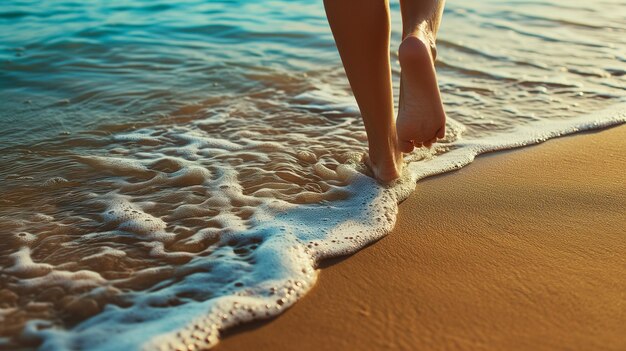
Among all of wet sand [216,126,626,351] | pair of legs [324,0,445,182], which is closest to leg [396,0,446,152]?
pair of legs [324,0,445,182]

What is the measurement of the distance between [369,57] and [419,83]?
168mm

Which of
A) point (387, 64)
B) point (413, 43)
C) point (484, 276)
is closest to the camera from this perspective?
point (484, 276)

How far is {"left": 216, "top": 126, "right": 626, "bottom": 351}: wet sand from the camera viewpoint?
5.11 feet

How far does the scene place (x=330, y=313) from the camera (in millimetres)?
1656

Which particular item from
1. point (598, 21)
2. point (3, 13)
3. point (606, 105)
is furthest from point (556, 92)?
point (3, 13)

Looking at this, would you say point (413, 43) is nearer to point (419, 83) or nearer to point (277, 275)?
point (419, 83)

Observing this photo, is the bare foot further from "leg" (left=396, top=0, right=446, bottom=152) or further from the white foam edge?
the white foam edge

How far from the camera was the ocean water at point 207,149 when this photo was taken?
173 cm

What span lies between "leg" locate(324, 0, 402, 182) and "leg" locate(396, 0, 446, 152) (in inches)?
2.9

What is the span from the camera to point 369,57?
209 cm

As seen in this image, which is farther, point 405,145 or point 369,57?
point 405,145

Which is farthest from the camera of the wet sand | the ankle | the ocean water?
the ankle

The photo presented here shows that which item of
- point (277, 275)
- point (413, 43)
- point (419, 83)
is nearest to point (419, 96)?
point (419, 83)

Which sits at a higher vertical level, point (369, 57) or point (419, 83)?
point (369, 57)
